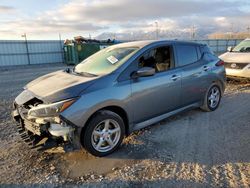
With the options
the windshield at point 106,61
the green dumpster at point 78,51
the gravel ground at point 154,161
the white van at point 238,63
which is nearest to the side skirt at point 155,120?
the gravel ground at point 154,161

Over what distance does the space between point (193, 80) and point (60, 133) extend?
2963mm

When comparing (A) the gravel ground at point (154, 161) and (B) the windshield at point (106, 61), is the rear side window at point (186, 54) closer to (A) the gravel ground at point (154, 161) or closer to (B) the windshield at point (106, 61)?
(B) the windshield at point (106, 61)

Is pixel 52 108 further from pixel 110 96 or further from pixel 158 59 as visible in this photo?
pixel 158 59

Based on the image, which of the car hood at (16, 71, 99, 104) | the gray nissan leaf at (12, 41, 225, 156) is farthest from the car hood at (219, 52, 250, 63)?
the car hood at (16, 71, 99, 104)

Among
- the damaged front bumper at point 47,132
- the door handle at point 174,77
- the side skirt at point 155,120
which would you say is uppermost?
the door handle at point 174,77

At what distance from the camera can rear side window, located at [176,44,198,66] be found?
15.9 ft

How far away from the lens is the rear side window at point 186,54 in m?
4.83

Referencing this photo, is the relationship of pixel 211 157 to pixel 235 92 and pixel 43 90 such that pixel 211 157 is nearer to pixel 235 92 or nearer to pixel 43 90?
pixel 43 90

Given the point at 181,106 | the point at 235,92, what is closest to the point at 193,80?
the point at 181,106

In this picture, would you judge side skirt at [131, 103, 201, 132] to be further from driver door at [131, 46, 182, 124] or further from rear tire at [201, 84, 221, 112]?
rear tire at [201, 84, 221, 112]

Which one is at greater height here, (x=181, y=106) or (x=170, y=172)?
(x=181, y=106)

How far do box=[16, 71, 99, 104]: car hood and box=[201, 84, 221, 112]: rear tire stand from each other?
3.02 metres

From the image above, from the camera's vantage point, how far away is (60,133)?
10.8 ft

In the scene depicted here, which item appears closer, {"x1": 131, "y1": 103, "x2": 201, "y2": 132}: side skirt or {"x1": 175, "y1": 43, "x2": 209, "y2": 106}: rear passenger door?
{"x1": 131, "y1": 103, "x2": 201, "y2": 132}: side skirt
